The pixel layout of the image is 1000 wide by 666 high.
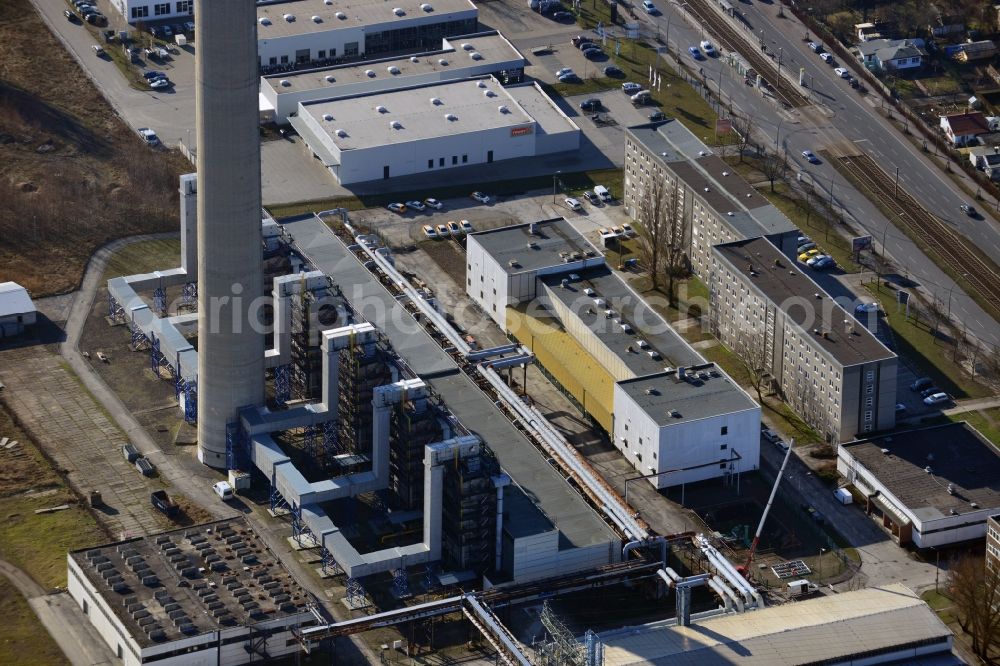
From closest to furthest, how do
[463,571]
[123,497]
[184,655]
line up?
[184,655] → [463,571] → [123,497]

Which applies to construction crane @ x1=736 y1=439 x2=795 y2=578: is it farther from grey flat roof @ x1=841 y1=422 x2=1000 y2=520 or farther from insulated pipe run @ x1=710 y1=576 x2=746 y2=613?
grey flat roof @ x1=841 y1=422 x2=1000 y2=520

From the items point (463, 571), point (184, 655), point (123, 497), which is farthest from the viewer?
point (123, 497)

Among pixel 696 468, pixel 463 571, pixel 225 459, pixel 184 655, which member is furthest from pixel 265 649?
pixel 696 468

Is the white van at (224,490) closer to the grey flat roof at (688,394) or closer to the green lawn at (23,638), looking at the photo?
the green lawn at (23,638)

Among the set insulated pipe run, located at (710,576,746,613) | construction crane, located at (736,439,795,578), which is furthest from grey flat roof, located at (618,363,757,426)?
insulated pipe run, located at (710,576,746,613)

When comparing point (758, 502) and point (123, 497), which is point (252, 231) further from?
point (758, 502)

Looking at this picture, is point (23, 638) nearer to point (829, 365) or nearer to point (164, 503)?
point (164, 503)
